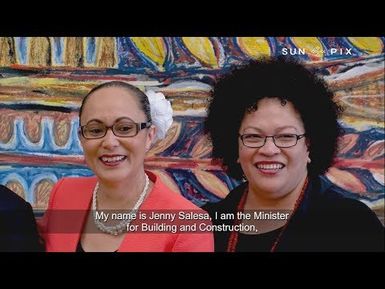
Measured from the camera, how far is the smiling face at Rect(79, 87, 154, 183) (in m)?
3.77

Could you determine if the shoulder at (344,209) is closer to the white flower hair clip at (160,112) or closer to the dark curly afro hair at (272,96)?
the dark curly afro hair at (272,96)

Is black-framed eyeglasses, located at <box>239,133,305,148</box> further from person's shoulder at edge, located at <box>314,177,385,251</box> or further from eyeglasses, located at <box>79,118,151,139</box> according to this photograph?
eyeglasses, located at <box>79,118,151,139</box>

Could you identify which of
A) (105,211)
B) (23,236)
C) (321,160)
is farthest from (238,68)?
(23,236)

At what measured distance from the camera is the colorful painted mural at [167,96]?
12.7ft

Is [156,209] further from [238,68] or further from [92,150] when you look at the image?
[238,68]

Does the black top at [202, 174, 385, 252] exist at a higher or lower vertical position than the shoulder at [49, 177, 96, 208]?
lower

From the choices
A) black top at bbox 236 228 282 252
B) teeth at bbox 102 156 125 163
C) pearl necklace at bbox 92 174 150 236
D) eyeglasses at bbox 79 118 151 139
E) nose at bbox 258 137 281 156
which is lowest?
black top at bbox 236 228 282 252

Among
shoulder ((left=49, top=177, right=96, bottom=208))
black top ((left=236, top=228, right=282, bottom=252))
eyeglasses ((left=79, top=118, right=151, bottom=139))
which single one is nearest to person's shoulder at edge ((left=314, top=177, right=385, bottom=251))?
black top ((left=236, top=228, right=282, bottom=252))

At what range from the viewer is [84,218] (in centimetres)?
387

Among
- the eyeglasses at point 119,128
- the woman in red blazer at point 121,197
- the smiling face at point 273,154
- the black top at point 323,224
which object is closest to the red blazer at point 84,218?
the woman in red blazer at point 121,197

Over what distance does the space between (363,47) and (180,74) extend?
86cm

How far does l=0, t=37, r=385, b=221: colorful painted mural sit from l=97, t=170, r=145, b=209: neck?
9cm

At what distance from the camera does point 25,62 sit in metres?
3.90

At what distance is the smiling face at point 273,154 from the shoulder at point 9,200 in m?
1.03
